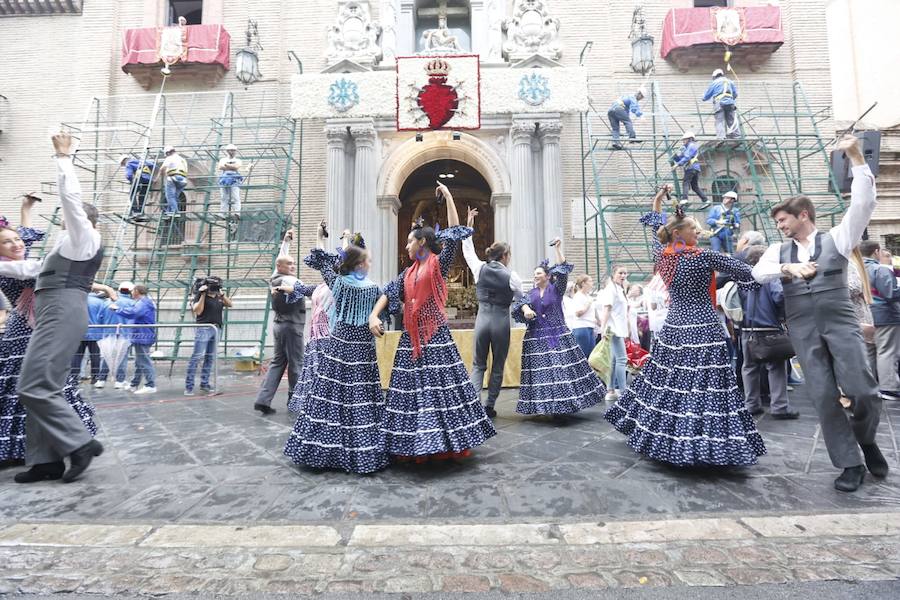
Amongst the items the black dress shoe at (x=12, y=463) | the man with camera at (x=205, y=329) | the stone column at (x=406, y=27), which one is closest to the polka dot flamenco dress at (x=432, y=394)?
the black dress shoe at (x=12, y=463)

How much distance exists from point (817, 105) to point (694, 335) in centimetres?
1344

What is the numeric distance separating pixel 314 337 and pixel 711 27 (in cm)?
1326

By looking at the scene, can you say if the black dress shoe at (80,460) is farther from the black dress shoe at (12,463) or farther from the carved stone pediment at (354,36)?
the carved stone pediment at (354,36)

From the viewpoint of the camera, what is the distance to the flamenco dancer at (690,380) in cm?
339

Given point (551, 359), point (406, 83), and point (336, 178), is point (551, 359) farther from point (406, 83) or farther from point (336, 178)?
point (336, 178)

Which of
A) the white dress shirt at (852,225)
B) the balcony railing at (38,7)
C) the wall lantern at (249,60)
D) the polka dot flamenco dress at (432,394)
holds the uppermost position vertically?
the balcony railing at (38,7)

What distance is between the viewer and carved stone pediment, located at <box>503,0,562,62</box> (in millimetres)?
12156

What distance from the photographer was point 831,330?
311 cm

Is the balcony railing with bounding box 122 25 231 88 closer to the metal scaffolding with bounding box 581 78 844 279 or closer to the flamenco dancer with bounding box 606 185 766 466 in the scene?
the metal scaffolding with bounding box 581 78 844 279

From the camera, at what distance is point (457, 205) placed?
662 inches

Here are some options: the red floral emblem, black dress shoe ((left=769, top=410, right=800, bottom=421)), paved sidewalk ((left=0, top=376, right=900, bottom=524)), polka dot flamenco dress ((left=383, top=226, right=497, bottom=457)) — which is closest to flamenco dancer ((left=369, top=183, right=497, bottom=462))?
polka dot flamenco dress ((left=383, top=226, right=497, bottom=457))

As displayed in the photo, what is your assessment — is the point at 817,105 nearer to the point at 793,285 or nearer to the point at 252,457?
the point at 793,285

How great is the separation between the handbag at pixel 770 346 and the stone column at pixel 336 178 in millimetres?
9151

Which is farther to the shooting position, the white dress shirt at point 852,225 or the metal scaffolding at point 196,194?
the metal scaffolding at point 196,194
